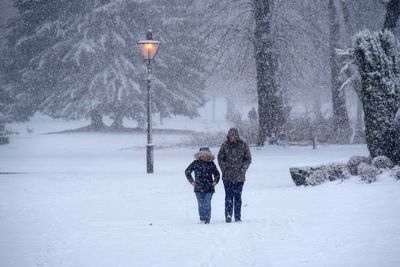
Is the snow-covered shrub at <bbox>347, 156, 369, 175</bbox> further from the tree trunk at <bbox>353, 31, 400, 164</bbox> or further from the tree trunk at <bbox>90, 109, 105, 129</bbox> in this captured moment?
the tree trunk at <bbox>90, 109, 105, 129</bbox>

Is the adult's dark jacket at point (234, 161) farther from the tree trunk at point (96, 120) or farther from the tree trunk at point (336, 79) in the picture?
the tree trunk at point (96, 120)

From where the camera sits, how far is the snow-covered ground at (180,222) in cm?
714

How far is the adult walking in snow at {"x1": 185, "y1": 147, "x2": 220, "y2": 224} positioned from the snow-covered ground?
289 mm

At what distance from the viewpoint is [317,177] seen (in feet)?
43.0

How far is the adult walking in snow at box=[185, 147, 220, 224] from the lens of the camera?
380 inches

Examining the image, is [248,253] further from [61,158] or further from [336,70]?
[336,70]

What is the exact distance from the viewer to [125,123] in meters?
57.2

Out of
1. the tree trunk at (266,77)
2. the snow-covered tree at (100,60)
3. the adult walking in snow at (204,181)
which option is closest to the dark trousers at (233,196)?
the adult walking in snow at (204,181)

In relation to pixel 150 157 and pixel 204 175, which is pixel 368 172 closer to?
pixel 204 175

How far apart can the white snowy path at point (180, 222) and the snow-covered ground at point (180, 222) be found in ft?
0.06

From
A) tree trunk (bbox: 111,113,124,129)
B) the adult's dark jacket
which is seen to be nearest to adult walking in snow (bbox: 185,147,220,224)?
the adult's dark jacket

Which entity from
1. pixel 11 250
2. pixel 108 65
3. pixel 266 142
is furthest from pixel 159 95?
pixel 11 250

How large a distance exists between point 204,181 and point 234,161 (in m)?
0.64

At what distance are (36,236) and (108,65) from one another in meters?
31.9
